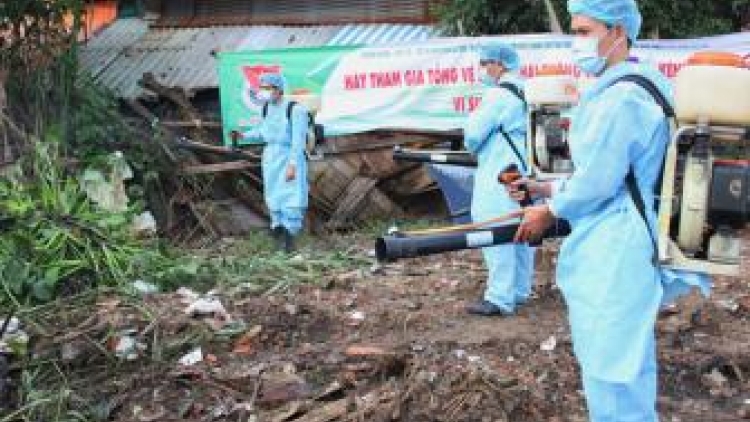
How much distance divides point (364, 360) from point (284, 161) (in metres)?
4.35

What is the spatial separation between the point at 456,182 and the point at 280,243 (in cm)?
186

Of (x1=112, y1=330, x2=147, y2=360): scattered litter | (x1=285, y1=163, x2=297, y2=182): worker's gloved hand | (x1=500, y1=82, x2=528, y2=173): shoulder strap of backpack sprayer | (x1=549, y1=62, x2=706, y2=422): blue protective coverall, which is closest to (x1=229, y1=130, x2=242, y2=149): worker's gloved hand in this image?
(x1=285, y1=163, x2=297, y2=182): worker's gloved hand

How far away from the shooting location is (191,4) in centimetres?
1398

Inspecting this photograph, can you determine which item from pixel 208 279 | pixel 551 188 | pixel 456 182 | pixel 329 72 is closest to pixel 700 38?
pixel 456 182

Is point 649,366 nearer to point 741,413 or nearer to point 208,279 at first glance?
point 741,413

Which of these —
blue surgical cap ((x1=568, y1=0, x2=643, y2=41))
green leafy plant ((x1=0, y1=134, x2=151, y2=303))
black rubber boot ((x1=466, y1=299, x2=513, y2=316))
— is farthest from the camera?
black rubber boot ((x1=466, y1=299, x2=513, y2=316))

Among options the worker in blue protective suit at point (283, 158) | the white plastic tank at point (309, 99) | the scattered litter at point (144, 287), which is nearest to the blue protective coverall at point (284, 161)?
the worker in blue protective suit at point (283, 158)

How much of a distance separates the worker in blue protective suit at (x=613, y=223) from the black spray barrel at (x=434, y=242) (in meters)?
0.11

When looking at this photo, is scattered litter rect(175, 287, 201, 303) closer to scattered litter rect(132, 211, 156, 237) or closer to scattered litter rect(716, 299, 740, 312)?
scattered litter rect(132, 211, 156, 237)

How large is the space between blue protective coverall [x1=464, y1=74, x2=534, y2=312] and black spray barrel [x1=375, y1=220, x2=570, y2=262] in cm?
249

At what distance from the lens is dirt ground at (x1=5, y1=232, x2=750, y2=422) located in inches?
173

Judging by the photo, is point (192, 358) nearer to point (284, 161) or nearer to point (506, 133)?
point (506, 133)

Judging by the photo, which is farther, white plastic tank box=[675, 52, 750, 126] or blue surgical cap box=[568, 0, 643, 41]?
blue surgical cap box=[568, 0, 643, 41]

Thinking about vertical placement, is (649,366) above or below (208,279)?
above
